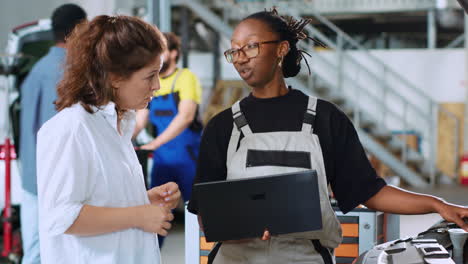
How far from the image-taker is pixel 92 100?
60.9 inches

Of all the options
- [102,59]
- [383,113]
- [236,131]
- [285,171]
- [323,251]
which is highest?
[102,59]

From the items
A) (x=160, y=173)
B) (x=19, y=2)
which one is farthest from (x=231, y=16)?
(x=160, y=173)

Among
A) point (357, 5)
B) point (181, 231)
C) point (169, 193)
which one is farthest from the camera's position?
point (357, 5)

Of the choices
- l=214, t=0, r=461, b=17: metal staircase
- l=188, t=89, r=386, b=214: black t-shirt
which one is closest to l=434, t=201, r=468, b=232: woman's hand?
l=188, t=89, r=386, b=214: black t-shirt

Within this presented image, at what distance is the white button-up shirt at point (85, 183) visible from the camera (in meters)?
1.44

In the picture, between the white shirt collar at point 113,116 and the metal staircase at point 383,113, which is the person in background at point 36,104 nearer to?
the white shirt collar at point 113,116

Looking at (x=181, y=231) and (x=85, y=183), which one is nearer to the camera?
(x=85, y=183)

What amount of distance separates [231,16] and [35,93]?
827 cm

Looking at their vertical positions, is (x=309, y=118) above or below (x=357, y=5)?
below

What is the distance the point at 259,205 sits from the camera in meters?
1.54

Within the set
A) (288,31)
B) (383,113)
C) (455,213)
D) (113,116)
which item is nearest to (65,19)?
(288,31)

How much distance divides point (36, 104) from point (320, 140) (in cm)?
200

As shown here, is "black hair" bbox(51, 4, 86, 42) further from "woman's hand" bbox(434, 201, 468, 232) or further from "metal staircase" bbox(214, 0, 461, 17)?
"metal staircase" bbox(214, 0, 461, 17)

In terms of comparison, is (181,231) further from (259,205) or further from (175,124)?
(259,205)
